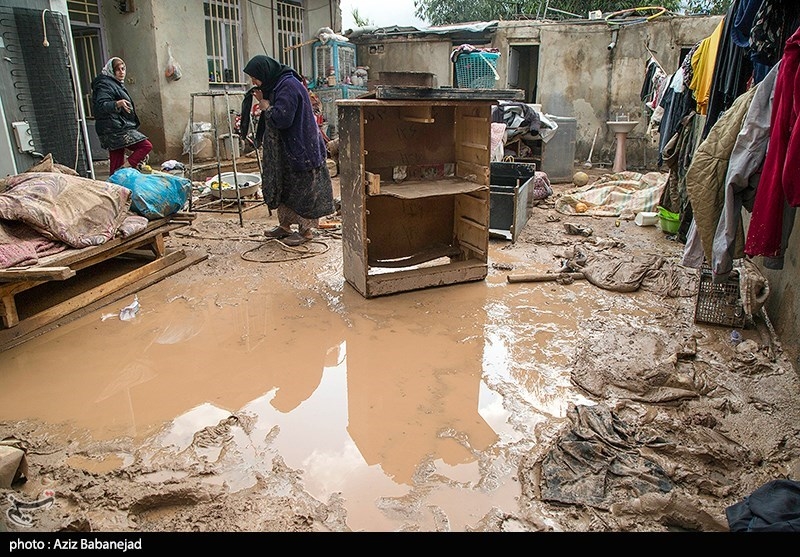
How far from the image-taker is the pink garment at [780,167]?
8.17ft

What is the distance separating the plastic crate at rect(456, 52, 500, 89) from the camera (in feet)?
33.7

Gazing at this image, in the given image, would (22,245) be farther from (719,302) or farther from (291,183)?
(719,302)

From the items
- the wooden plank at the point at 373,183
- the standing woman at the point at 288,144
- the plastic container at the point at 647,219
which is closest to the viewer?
the wooden plank at the point at 373,183

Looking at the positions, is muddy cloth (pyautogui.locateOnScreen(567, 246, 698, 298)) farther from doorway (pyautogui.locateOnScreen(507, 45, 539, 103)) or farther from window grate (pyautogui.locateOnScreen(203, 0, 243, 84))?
doorway (pyautogui.locateOnScreen(507, 45, 539, 103))

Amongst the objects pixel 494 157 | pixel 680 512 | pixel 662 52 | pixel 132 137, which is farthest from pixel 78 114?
pixel 662 52

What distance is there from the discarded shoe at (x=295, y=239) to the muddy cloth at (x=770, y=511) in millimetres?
4631

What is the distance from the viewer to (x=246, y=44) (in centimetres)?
1095

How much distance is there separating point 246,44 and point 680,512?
11.2m

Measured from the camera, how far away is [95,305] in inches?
171

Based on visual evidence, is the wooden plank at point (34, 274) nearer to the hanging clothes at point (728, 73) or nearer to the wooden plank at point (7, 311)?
the wooden plank at point (7, 311)

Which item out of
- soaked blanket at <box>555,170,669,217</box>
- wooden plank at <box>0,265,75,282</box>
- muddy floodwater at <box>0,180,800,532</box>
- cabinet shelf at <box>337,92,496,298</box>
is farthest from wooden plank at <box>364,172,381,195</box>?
soaked blanket at <box>555,170,669,217</box>

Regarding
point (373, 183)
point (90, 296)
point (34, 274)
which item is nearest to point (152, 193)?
point (90, 296)

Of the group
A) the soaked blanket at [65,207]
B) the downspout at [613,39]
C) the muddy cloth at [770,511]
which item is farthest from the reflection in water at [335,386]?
the downspout at [613,39]

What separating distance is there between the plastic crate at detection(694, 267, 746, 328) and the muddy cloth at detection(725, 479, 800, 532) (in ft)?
7.08
